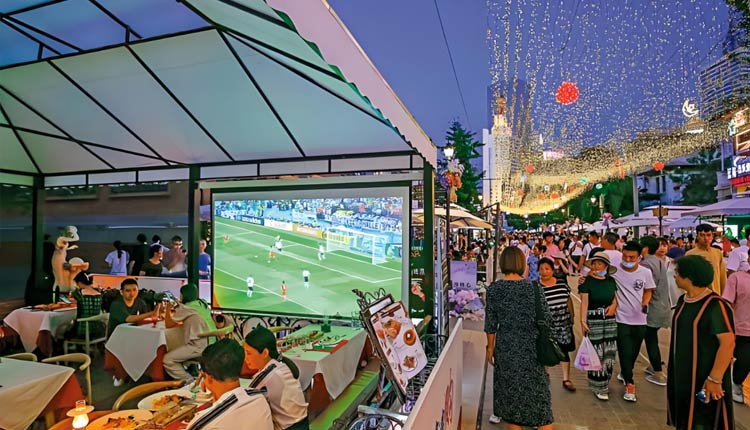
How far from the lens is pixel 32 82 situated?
17.7 ft

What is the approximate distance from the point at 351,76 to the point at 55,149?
748cm

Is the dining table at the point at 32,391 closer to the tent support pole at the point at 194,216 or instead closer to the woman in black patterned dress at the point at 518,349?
the tent support pole at the point at 194,216

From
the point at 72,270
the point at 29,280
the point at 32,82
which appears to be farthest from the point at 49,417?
the point at 29,280

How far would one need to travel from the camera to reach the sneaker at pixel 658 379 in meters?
5.05

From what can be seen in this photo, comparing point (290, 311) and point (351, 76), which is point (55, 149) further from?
point (351, 76)

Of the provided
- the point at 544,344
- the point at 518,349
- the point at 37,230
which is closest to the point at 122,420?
the point at 518,349

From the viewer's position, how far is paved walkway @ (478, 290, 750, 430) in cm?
402

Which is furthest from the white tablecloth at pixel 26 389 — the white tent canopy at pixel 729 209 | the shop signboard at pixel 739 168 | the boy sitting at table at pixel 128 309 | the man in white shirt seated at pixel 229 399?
the shop signboard at pixel 739 168

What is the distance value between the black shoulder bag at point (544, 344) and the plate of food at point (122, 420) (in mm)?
2781

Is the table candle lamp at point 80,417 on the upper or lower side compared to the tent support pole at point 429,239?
lower

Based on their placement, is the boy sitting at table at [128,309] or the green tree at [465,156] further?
the green tree at [465,156]

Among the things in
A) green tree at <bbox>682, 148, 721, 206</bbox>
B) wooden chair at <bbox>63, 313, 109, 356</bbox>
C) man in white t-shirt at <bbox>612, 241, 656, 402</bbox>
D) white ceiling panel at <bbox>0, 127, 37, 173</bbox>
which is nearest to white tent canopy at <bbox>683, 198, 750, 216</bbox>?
man in white t-shirt at <bbox>612, 241, 656, 402</bbox>

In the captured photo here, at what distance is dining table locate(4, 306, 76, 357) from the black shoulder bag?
6.64 metres

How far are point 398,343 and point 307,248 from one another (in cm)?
369
